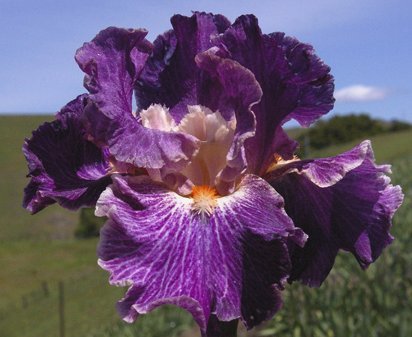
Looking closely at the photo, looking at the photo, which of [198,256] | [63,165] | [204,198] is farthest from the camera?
[63,165]

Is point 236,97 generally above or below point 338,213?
above

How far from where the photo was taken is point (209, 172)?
1302 millimetres

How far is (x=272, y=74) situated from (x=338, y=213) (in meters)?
0.32

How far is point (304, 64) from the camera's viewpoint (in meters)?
1.31

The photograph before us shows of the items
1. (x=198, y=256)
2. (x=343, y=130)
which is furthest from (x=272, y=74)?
(x=343, y=130)

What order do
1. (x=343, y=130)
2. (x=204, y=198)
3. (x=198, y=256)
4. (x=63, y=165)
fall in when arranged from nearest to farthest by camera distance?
(x=198, y=256)
(x=204, y=198)
(x=63, y=165)
(x=343, y=130)

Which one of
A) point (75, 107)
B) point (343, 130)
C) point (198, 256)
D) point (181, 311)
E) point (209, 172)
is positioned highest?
point (75, 107)

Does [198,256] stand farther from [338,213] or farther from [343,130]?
[343,130]

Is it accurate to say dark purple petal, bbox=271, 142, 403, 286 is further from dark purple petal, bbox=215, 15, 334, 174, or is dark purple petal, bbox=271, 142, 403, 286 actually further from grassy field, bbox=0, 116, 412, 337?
grassy field, bbox=0, 116, 412, 337

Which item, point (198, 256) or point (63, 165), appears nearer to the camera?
point (198, 256)

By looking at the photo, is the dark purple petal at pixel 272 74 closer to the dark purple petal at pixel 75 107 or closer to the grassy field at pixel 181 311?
the dark purple petal at pixel 75 107

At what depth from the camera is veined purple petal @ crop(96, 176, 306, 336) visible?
3.52 feet

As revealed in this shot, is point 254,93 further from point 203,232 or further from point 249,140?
point 203,232

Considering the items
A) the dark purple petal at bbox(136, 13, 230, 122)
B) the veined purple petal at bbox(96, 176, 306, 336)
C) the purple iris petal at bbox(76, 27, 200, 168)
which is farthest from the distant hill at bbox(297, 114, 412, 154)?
the veined purple petal at bbox(96, 176, 306, 336)
